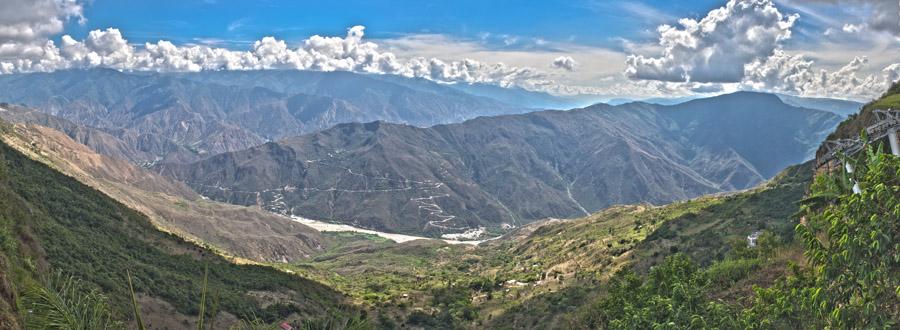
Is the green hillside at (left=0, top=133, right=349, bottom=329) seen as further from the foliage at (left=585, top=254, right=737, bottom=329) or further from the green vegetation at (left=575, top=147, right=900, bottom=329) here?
the green vegetation at (left=575, top=147, right=900, bottom=329)

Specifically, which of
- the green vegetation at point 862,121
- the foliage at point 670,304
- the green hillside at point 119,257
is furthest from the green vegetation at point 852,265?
the green vegetation at point 862,121

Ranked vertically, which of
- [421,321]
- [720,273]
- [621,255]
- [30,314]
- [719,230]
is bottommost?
[421,321]

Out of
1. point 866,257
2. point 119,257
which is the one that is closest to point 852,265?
point 866,257

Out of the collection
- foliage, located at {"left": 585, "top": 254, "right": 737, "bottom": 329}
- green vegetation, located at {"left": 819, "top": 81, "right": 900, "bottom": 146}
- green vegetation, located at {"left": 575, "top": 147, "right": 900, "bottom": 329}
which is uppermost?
green vegetation, located at {"left": 819, "top": 81, "right": 900, "bottom": 146}

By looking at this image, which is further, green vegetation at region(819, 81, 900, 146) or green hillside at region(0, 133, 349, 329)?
green hillside at region(0, 133, 349, 329)

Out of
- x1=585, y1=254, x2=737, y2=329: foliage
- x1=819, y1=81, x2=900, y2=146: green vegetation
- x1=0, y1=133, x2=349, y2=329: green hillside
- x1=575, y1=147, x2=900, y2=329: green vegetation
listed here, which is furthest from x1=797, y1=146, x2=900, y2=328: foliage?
x1=819, y1=81, x2=900, y2=146: green vegetation

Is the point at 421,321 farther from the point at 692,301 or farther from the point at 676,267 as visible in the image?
the point at 692,301

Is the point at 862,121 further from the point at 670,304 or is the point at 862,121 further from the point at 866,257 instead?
the point at 866,257

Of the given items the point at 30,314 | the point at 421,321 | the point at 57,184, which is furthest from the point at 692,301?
the point at 57,184
